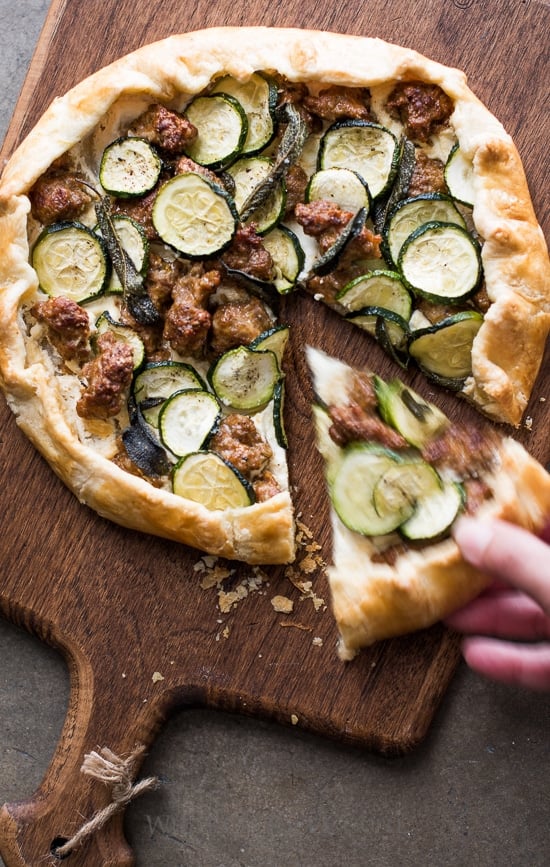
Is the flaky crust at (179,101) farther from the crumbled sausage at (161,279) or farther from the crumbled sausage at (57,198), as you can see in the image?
A: the crumbled sausage at (161,279)

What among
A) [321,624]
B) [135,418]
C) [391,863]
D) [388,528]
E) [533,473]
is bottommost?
[391,863]

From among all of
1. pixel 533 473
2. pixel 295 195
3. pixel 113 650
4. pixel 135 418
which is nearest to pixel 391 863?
pixel 113 650

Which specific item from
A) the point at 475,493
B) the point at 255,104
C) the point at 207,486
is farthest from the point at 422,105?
the point at 207,486

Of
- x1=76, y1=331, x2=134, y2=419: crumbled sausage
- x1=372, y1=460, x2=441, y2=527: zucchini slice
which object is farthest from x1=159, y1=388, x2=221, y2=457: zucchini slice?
x1=372, y1=460, x2=441, y2=527: zucchini slice

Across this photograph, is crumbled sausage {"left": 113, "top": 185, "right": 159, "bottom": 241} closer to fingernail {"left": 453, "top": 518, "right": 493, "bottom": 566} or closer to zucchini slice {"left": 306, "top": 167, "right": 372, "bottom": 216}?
zucchini slice {"left": 306, "top": 167, "right": 372, "bottom": 216}

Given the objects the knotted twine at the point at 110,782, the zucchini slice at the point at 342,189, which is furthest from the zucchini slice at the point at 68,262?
the knotted twine at the point at 110,782

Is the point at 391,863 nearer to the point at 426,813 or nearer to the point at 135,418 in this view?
the point at 426,813
